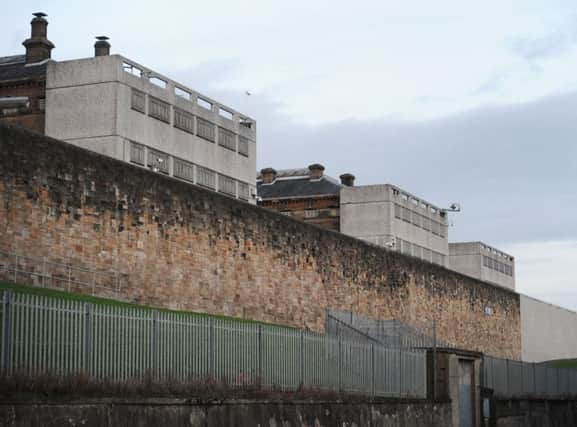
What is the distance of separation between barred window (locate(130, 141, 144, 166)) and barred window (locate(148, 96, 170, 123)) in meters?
1.69

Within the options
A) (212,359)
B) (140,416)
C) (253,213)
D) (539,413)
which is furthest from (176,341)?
(539,413)

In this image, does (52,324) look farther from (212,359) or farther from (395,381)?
(395,381)

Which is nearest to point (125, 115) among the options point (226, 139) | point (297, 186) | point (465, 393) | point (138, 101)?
point (138, 101)

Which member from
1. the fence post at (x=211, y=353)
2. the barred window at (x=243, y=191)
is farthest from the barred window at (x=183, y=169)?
the fence post at (x=211, y=353)

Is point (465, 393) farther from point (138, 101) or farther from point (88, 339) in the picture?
point (138, 101)

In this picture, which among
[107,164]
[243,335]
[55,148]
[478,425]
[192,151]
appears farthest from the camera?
[192,151]

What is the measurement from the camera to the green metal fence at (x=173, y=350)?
638 inches

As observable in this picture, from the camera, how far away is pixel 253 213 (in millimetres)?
36219

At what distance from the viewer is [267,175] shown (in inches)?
3024

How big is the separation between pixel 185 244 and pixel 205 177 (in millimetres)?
17431

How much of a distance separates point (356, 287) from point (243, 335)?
22.0m

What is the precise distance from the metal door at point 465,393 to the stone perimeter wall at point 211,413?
203 centimetres

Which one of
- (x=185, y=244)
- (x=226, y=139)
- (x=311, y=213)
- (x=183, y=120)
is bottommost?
(x=185, y=244)

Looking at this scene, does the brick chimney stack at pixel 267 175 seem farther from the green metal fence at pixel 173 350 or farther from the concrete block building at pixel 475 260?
the green metal fence at pixel 173 350
